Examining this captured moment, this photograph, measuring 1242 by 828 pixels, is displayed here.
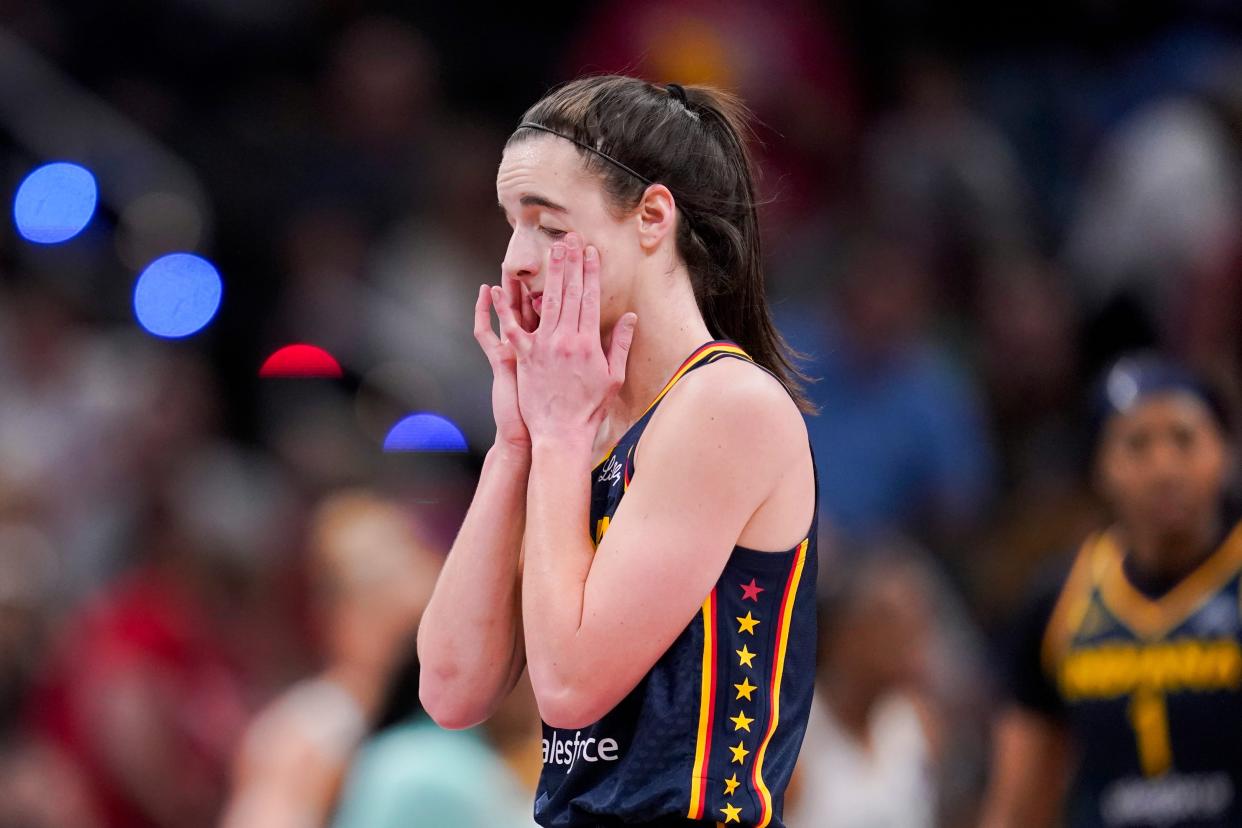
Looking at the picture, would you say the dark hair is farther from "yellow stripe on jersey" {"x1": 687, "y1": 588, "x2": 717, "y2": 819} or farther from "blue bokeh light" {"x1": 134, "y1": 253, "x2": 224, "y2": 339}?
"blue bokeh light" {"x1": 134, "y1": 253, "x2": 224, "y2": 339}

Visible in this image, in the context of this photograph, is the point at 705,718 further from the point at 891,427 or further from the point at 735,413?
the point at 891,427

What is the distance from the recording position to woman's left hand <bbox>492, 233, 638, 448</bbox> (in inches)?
114

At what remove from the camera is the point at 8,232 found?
30.1ft

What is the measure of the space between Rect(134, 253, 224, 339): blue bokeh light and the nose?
576 cm

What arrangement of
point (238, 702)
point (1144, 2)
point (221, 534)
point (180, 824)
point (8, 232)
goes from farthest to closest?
point (1144, 2)
point (8, 232)
point (221, 534)
point (238, 702)
point (180, 824)

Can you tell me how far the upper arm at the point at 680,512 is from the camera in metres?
2.72

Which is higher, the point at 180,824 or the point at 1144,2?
the point at 1144,2

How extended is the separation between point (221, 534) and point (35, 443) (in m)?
1.13

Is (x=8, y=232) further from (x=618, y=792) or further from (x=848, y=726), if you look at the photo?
(x=618, y=792)

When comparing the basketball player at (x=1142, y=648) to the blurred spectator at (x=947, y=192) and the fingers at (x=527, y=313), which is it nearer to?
the fingers at (x=527, y=313)

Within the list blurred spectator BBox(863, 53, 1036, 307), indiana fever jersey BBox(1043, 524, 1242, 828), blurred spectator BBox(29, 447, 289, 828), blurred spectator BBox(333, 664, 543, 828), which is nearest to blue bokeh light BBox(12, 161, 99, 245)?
blurred spectator BBox(29, 447, 289, 828)

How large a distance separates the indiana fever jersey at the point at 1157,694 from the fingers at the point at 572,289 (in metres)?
2.92

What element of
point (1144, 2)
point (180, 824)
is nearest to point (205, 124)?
point (180, 824)

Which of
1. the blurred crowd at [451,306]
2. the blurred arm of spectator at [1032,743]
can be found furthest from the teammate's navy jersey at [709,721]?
the blurred crowd at [451,306]
